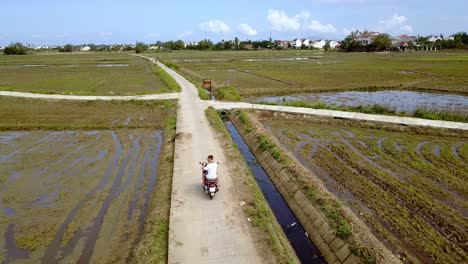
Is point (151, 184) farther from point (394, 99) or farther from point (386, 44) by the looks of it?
point (386, 44)

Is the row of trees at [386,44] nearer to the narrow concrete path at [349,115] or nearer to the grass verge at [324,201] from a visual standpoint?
the narrow concrete path at [349,115]

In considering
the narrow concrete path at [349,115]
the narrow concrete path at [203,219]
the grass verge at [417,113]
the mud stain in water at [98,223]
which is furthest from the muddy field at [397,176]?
the mud stain in water at [98,223]

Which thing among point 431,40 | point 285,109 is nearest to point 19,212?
point 285,109

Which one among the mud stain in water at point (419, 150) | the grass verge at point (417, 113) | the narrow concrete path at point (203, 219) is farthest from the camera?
the grass verge at point (417, 113)

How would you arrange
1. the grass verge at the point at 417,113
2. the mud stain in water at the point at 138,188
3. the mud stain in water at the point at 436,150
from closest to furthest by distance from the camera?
1. the mud stain in water at the point at 138,188
2. the mud stain in water at the point at 436,150
3. the grass verge at the point at 417,113

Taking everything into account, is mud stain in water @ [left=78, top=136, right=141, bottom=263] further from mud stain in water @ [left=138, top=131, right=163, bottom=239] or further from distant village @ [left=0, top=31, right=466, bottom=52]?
distant village @ [left=0, top=31, right=466, bottom=52]

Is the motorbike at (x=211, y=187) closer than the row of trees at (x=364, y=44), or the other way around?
the motorbike at (x=211, y=187)

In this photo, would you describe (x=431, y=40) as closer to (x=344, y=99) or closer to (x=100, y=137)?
(x=344, y=99)
